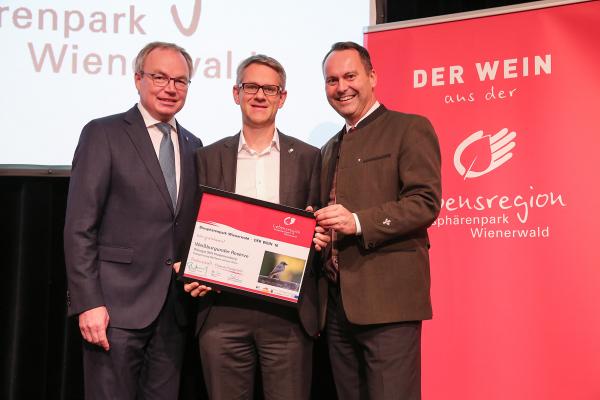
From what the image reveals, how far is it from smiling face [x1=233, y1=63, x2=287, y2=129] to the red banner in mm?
1097

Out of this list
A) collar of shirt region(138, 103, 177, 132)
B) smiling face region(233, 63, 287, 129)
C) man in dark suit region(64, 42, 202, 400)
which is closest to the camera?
man in dark suit region(64, 42, 202, 400)

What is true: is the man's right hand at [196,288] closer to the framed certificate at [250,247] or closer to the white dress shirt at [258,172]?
the framed certificate at [250,247]

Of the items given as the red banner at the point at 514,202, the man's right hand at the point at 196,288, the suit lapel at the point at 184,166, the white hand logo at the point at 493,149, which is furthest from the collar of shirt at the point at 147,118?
the white hand logo at the point at 493,149

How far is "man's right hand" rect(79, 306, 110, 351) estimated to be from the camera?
6.53ft

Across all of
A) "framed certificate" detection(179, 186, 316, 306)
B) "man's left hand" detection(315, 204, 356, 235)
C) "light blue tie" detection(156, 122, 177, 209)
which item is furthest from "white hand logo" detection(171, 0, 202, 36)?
"man's left hand" detection(315, 204, 356, 235)

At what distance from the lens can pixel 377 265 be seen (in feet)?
6.61

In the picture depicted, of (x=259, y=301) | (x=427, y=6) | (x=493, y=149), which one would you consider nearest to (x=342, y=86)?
(x=259, y=301)

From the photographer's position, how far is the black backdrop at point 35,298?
121 inches

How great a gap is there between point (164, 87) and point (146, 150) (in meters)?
0.26

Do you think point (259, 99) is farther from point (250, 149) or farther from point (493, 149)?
point (493, 149)

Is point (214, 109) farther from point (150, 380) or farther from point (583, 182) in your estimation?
point (583, 182)

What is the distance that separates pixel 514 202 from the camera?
9.22 feet

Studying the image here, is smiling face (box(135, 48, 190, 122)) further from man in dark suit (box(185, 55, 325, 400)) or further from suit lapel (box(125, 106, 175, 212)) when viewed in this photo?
man in dark suit (box(185, 55, 325, 400))

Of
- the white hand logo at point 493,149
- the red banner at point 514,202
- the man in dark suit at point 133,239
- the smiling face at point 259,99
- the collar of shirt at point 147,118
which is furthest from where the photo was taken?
the white hand logo at point 493,149
